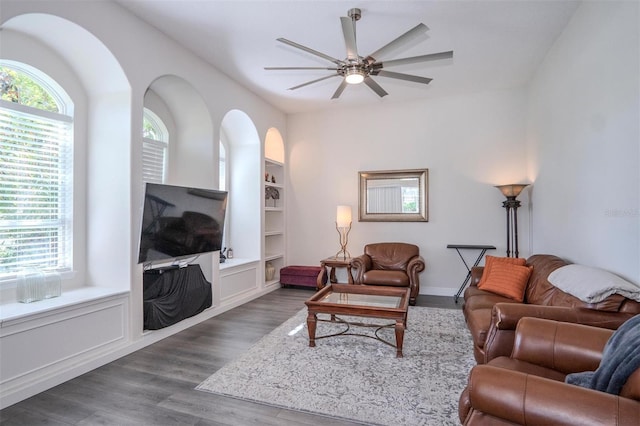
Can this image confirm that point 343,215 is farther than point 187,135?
Yes

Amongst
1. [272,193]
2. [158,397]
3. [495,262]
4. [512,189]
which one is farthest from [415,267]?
[158,397]

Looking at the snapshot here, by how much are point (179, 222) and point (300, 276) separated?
9.02 ft

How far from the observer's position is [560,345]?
1.75 metres

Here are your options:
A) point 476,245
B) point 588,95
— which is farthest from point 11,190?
point 476,245

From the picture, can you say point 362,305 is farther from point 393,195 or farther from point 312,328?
point 393,195

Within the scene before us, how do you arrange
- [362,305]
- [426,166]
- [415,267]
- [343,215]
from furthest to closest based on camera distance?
1. [426,166]
2. [343,215]
3. [415,267]
4. [362,305]

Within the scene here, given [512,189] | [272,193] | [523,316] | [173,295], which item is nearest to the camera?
[523,316]

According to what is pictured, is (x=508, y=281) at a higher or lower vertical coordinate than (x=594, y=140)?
lower

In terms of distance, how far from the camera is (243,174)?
549 centimetres

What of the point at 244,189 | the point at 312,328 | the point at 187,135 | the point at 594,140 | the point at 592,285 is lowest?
the point at 312,328

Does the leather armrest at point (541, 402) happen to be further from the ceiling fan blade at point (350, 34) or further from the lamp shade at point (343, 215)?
the lamp shade at point (343, 215)

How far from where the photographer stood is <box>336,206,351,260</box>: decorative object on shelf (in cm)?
544

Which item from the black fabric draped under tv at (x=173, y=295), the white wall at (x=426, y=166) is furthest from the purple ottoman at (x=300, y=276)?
the black fabric draped under tv at (x=173, y=295)

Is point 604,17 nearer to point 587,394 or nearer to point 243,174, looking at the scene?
point 587,394
